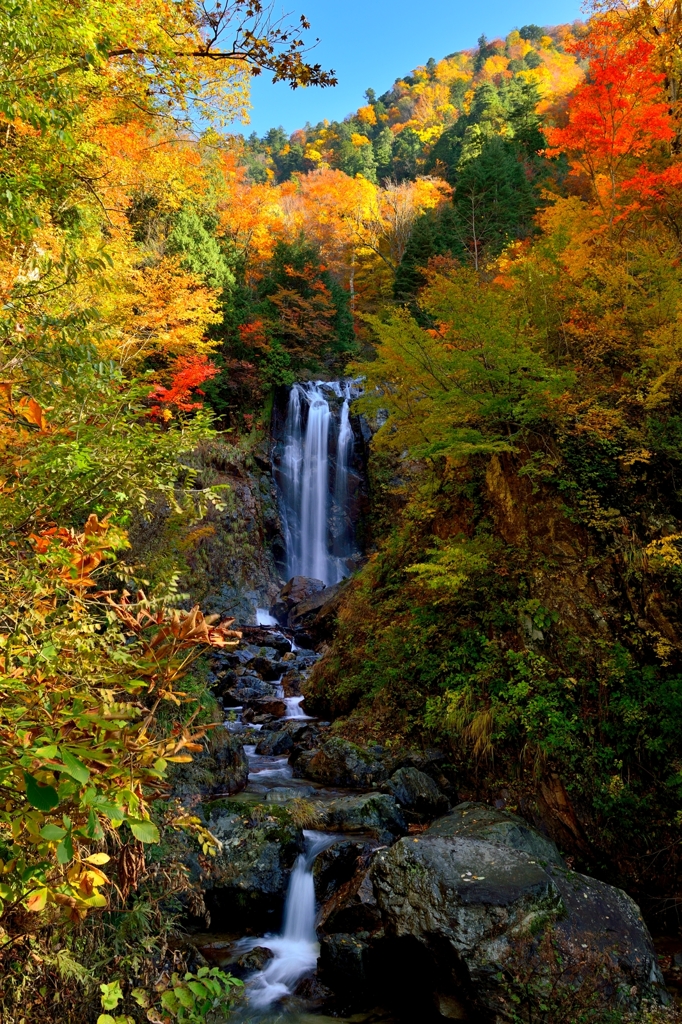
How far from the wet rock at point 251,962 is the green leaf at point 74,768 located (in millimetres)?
4554

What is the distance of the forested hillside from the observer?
221 cm

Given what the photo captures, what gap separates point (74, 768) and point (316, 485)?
2016cm

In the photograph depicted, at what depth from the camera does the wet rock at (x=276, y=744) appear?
8781 mm

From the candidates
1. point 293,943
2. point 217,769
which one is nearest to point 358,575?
point 217,769

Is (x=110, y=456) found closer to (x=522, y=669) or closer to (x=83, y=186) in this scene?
(x=83, y=186)

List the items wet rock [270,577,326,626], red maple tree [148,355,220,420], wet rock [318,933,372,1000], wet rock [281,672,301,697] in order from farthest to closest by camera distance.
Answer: wet rock [270,577,326,626] → red maple tree [148,355,220,420] → wet rock [281,672,301,697] → wet rock [318,933,372,1000]

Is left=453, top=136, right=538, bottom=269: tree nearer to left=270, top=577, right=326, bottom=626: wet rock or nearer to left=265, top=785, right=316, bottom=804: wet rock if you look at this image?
left=270, top=577, right=326, bottom=626: wet rock

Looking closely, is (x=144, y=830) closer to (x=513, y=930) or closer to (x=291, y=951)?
(x=513, y=930)

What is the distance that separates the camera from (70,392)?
3236 mm

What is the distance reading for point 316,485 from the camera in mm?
21500

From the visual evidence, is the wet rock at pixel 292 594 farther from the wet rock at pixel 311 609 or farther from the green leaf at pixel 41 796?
the green leaf at pixel 41 796

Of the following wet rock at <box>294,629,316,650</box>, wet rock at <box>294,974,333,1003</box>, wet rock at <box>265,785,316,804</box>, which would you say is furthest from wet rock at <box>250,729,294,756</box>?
wet rock at <box>294,629,316,650</box>

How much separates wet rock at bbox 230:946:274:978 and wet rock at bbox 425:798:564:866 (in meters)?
1.77

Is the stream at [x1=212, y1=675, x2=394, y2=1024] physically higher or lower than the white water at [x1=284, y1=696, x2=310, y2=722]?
lower
